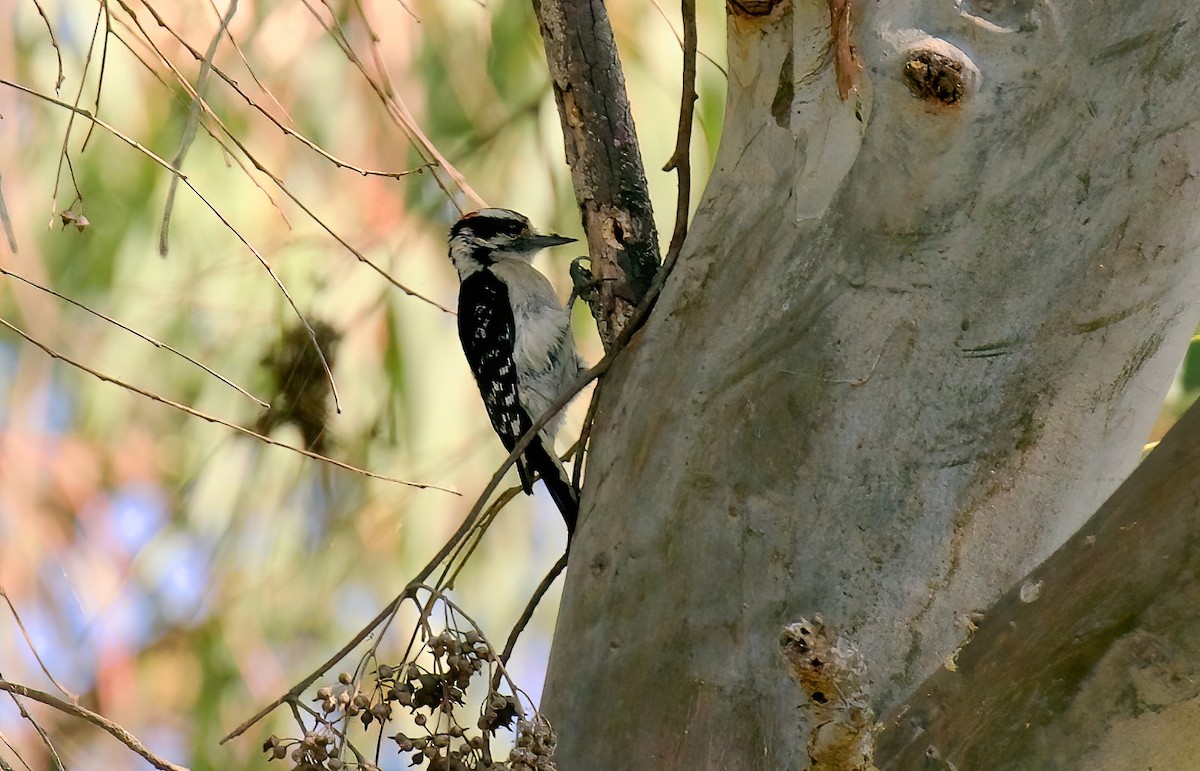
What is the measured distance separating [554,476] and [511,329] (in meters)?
0.51

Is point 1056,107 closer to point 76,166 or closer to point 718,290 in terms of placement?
point 718,290

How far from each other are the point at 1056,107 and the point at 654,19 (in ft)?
6.38

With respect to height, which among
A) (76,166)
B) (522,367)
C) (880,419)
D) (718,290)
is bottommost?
(880,419)

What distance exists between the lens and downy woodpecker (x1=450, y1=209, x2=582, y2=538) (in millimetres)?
2584

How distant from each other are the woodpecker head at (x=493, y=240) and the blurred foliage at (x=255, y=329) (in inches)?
5.1

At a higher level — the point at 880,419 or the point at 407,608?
the point at 407,608

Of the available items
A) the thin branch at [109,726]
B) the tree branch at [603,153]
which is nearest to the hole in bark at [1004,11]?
the tree branch at [603,153]

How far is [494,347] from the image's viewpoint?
260 cm

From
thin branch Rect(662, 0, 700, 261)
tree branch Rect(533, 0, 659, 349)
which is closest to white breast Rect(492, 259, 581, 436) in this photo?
tree branch Rect(533, 0, 659, 349)

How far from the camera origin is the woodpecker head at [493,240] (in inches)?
104

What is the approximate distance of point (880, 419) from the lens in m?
1.08

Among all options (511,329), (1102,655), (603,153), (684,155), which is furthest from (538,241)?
(1102,655)

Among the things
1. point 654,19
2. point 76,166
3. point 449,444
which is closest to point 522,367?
point 449,444

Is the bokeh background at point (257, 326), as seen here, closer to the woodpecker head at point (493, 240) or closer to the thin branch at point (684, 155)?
the woodpecker head at point (493, 240)
